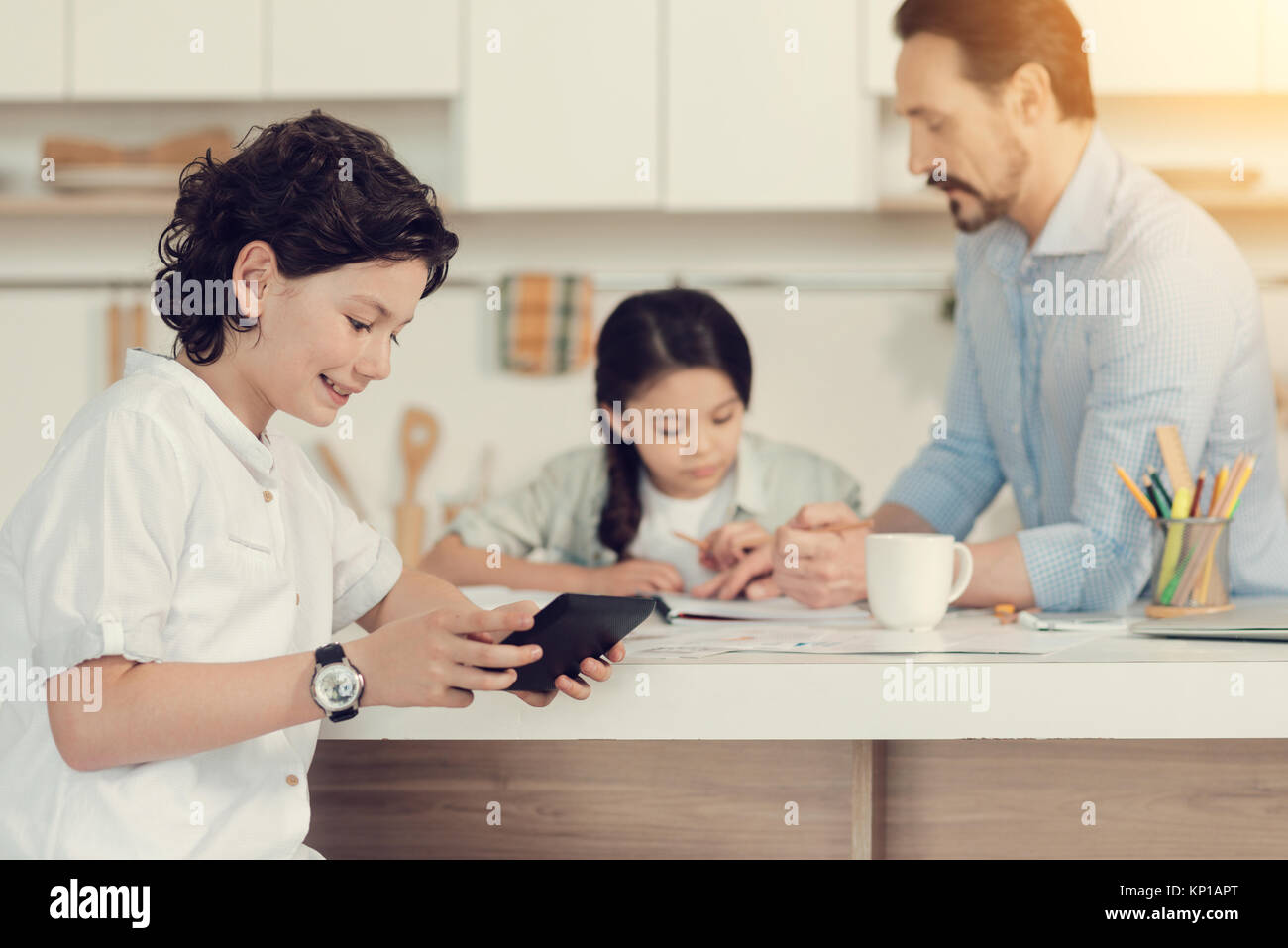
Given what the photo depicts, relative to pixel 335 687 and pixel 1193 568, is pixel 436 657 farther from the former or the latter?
pixel 1193 568

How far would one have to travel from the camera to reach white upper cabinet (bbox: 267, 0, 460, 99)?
2336 mm

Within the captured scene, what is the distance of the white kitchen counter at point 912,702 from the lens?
0.87 metres

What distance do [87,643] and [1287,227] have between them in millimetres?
2447

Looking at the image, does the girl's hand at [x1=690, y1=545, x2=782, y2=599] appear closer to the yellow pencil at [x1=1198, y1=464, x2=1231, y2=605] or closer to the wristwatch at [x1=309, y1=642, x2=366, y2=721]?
the yellow pencil at [x1=1198, y1=464, x2=1231, y2=605]

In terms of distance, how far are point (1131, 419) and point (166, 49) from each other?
1.95 meters

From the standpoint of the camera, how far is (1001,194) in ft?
5.02

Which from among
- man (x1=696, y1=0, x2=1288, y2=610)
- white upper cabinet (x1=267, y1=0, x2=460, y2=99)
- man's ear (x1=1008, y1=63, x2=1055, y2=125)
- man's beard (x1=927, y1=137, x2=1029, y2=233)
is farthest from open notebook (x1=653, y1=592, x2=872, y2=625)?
white upper cabinet (x1=267, y1=0, x2=460, y2=99)

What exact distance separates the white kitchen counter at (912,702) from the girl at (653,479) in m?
0.76

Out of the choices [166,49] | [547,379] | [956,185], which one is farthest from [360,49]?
[956,185]

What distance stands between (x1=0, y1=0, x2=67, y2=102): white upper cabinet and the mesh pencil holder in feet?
7.22

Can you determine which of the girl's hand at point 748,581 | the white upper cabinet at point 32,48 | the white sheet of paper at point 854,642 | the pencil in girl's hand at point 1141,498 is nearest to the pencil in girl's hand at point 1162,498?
the pencil in girl's hand at point 1141,498

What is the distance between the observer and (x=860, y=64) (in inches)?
90.7

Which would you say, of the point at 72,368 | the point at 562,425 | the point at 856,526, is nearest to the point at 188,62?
the point at 72,368

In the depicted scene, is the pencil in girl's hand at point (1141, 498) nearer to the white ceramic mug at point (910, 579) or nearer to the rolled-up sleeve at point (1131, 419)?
the rolled-up sleeve at point (1131, 419)
